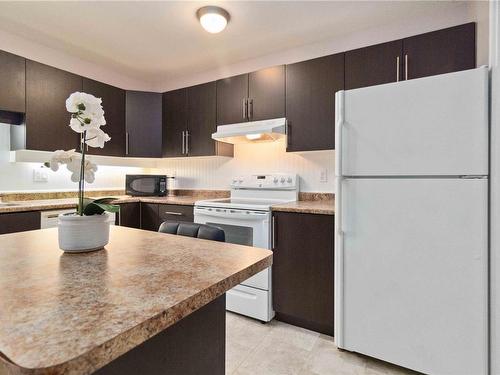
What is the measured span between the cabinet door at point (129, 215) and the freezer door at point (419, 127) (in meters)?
2.16

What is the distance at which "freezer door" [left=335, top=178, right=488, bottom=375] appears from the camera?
4.52ft

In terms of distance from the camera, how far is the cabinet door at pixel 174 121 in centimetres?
306

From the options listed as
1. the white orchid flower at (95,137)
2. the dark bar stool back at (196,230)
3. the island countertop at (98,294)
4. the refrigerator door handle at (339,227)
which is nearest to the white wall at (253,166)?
the refrigerator door handle at (339,227)

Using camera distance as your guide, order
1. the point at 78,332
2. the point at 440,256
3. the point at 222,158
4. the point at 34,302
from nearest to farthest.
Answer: the point at 78,332
the point at 34,302
the point at 440,256
the point at 222,158

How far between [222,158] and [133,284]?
8.51ft

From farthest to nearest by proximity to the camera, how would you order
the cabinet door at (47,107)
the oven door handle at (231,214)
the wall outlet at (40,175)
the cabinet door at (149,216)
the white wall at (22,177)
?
the cabinet door at (149,216) < the wall outlet at (40,175) < the white wall at (22,177) < the cabinet door at (47,107) < the oven door handle at (231,214)

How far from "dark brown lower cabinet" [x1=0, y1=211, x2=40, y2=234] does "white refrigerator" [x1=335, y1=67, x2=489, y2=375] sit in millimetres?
2237

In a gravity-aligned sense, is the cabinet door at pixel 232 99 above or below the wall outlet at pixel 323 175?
above

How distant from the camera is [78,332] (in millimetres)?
438

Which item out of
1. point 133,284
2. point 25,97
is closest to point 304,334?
point 133,284

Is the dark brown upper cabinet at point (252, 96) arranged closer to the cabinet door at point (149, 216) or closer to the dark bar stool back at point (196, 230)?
the cabinet door at point (149, 216)

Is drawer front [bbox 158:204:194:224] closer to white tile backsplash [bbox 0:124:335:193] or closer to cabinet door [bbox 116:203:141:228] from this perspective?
cabinet door [bbox 116:203:141:228]

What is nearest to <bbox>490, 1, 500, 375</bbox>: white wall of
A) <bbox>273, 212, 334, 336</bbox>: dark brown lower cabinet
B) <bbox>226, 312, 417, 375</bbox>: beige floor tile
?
<bbox>226, 312, 417, 375</bbox>: beige floor tile

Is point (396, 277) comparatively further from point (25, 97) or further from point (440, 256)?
point (25, 97)
